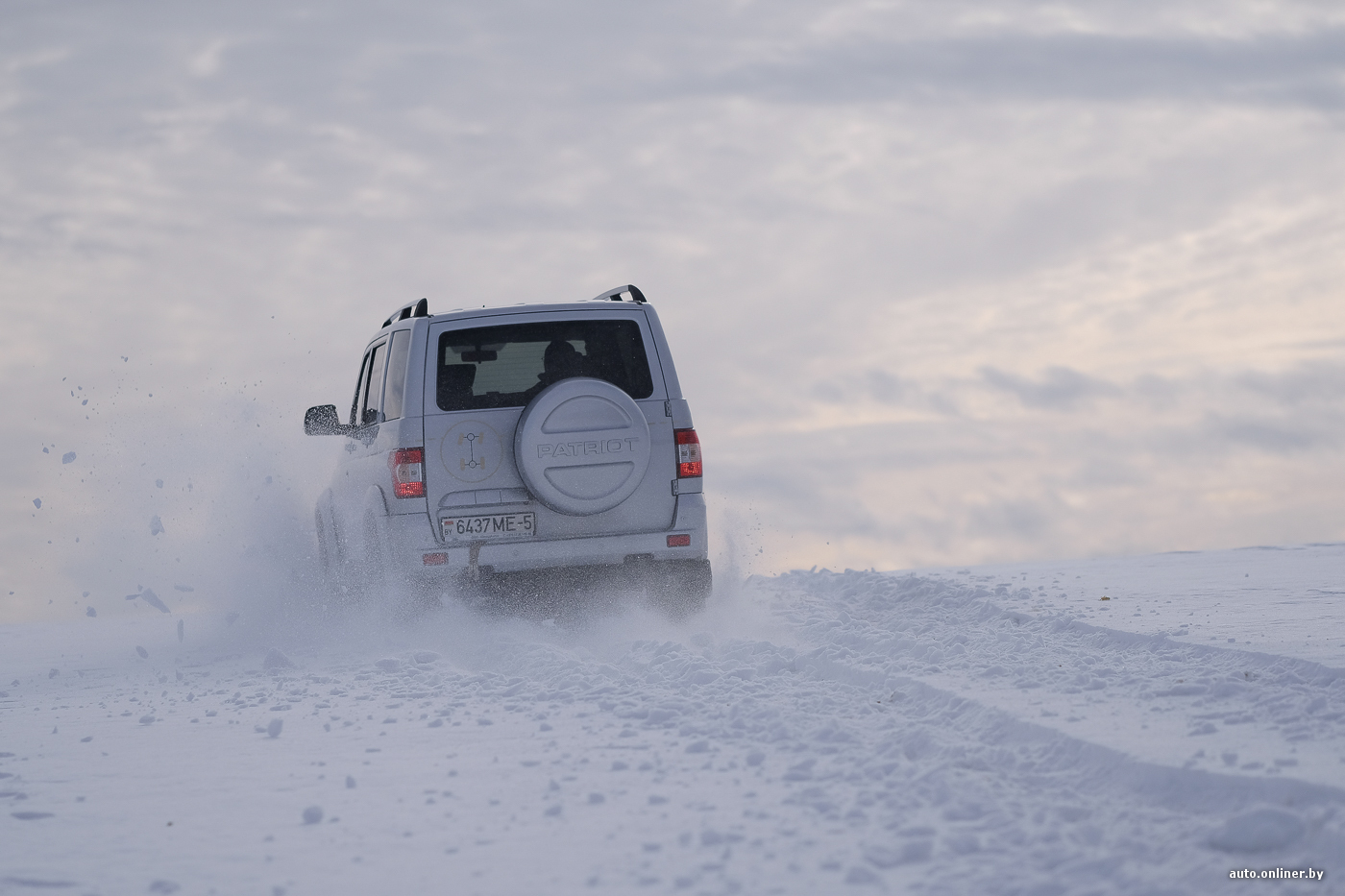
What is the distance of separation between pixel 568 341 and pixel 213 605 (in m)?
4.12

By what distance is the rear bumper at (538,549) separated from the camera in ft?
23.3

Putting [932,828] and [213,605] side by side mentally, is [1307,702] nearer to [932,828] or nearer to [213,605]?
[932,828]

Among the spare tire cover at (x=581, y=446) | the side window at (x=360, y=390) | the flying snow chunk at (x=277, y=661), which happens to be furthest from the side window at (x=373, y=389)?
the flying snow chunk at (x=277, y=661)

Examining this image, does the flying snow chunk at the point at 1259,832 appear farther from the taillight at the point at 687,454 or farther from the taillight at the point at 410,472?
the taillight at the point at 410,472

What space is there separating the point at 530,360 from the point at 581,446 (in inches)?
30.3

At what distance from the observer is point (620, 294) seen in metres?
8.09

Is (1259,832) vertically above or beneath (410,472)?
beneath

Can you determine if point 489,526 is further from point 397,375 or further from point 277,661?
point 277,661

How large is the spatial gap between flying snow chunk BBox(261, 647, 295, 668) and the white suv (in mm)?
766

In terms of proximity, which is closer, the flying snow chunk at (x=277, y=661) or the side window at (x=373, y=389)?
the flying snow chunk at (x=277, y=661)

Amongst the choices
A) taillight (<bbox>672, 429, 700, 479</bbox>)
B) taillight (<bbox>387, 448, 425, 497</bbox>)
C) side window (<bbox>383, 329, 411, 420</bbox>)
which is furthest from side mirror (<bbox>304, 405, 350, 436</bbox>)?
taillight (<bbox>672, 429, 700, 479</bbox>)

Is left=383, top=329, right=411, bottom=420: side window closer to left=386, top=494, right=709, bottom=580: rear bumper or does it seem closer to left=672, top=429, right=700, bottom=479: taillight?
left=386, top=494, right=709, bottom=580: rear bumper

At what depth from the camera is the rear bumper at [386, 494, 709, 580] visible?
7090 millimetres
